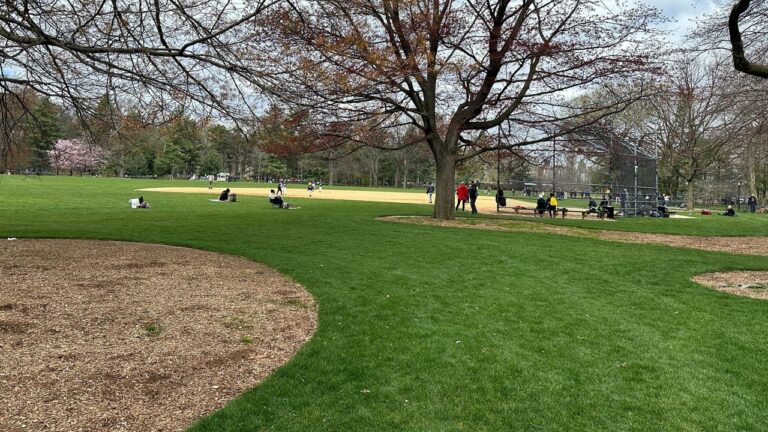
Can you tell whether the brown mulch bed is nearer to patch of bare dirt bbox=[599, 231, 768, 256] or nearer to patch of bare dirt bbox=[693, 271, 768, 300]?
patch of bare dirt bbox=[693, 271, 768, 300]

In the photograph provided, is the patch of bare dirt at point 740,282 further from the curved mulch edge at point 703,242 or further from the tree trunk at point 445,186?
the tree trunk at point 445,186

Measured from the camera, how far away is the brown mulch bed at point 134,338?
12.6 feet

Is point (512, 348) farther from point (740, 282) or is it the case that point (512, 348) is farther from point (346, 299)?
point (740, 282)

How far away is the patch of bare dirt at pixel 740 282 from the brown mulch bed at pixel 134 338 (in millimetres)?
6799

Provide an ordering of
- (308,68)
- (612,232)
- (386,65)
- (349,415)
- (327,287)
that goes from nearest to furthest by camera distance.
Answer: (349,415) < (327,287) < (308,68) < (386,65) < (612,232)

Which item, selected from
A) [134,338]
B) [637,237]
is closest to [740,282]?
[637,237]

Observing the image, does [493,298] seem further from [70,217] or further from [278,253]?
[70,217]

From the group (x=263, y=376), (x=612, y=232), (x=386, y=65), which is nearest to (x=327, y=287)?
(x=263, y=376)

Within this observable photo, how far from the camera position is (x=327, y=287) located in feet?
25.9

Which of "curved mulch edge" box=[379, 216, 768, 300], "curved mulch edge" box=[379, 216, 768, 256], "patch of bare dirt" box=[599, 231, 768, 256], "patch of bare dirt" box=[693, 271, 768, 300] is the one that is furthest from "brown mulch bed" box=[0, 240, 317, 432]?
"patch of bare dirt" box=[599, 231, 768, 256]

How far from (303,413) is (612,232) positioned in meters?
16.3

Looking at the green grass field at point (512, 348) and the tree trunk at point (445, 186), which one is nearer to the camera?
the green grass field at point (512, 348)

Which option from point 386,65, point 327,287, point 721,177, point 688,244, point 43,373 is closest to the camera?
point 43,373

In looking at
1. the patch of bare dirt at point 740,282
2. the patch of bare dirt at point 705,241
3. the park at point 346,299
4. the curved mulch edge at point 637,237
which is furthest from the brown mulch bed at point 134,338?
the patch of bare dirt at point 705,241
